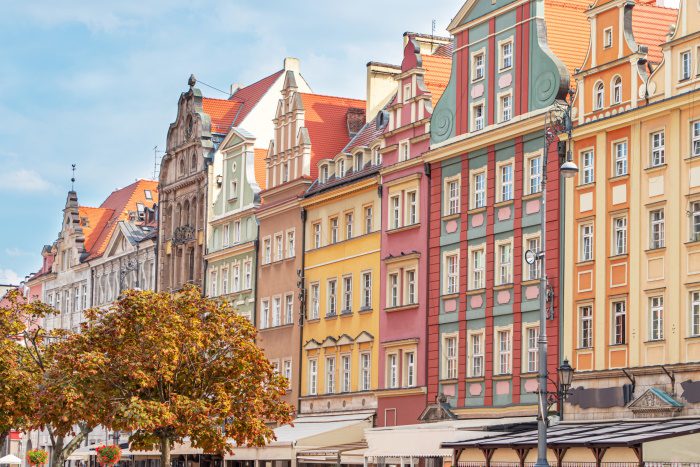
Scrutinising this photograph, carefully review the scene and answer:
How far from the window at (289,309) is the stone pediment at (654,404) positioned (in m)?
26.6

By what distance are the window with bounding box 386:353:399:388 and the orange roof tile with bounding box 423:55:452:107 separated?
9.93 metres

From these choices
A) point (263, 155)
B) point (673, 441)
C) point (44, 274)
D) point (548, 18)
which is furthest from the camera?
point (44, 274)

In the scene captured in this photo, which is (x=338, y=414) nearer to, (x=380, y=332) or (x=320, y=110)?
(x=380, y=332)

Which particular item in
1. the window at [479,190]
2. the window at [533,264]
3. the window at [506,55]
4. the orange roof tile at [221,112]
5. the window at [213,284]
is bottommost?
the window at [533,264]

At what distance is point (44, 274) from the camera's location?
11356cm

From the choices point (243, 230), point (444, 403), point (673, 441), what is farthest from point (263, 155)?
point (673, 441)

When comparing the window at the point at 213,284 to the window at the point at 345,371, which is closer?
the window at the point at 345,371

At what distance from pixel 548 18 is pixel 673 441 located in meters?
20.0

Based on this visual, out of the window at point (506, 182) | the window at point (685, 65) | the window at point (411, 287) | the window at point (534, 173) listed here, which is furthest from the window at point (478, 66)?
the window at point (685, 65)

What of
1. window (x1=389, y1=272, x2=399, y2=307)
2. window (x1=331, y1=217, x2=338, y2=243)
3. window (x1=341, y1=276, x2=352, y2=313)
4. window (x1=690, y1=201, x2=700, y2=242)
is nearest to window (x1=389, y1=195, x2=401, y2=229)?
window (x1=389, y1=272, x2=399, y2=307)

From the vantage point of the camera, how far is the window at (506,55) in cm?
5566

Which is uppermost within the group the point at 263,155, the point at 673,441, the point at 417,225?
the point at 263,155

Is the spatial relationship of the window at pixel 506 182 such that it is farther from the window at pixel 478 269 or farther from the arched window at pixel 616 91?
the arched window at pixel 616 91

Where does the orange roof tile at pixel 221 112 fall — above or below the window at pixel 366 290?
above
